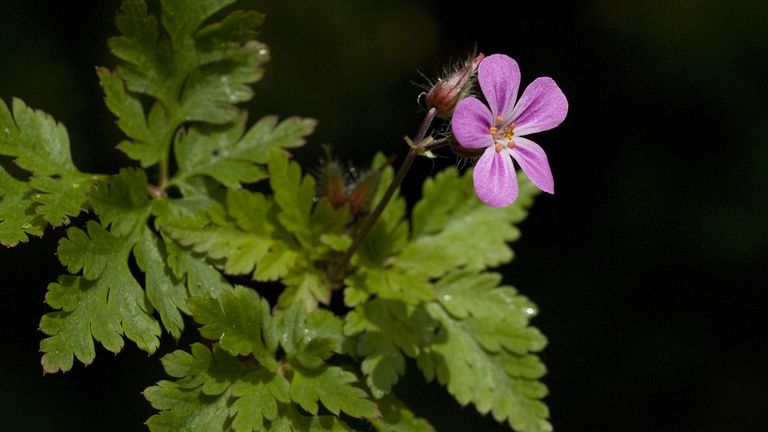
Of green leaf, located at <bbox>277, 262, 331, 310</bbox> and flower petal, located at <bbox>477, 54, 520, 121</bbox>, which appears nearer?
flower petal, located at <bbox>477, 54, 520, 121</bbox>

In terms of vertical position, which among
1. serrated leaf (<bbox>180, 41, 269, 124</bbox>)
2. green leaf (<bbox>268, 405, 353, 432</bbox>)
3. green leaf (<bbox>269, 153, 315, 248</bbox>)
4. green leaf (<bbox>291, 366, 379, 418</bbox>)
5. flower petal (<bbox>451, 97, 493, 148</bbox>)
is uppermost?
flower petal (<bbox>451, 97, 493, 148</bbox>)

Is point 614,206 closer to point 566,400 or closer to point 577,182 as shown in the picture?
point 577,182

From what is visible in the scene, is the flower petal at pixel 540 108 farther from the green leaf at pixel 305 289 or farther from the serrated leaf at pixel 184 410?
the serrated leaf at pixel 184 410

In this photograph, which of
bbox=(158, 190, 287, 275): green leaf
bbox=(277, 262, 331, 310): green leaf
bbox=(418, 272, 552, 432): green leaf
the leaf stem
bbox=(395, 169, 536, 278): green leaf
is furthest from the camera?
bbox=(395, 169, 536, 278): green leaf

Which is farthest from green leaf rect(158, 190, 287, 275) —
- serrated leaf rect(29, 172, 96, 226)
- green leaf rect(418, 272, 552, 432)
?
green leaf rect(418, 272, 552, 432)

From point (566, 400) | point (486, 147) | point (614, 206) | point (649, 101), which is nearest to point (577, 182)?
point (614, 206)

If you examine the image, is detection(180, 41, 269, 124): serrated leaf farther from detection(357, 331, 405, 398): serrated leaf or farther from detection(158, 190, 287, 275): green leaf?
detection(357, 331, 405, 398): serrated leaf

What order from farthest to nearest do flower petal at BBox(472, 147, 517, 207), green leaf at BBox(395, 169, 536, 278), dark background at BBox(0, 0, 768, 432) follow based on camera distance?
dark background at BBox(0, 0, 768, 432) → green leaf at BBox(395, 169, 536, 278) → flower petal at BBox(472, 147, 517, 207)
